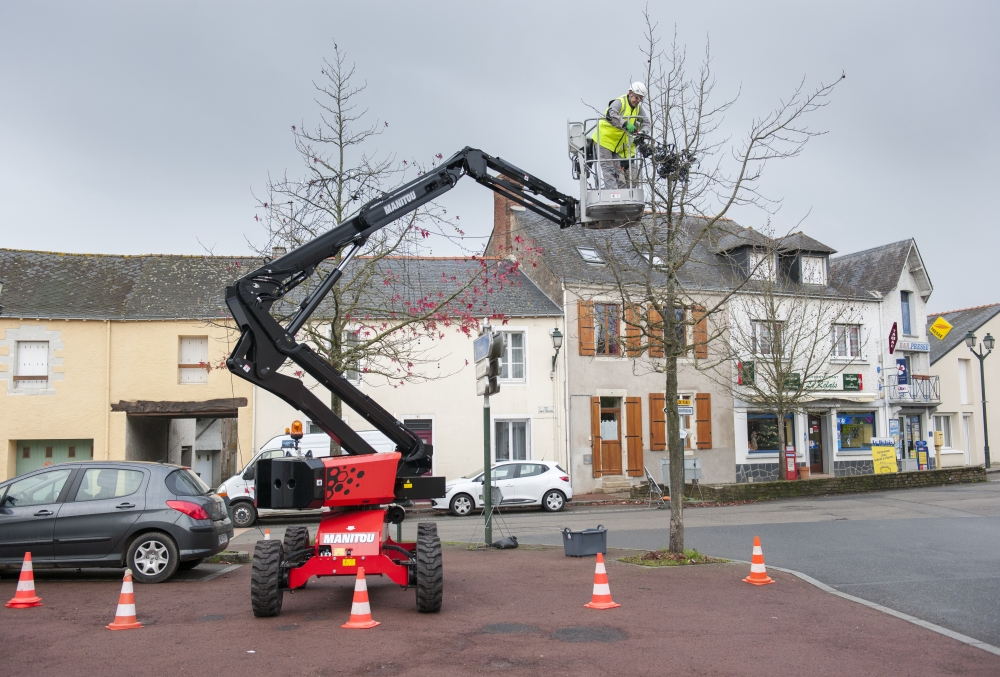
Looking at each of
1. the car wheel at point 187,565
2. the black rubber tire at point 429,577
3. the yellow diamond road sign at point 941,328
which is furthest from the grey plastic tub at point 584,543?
the yellow diamond road sign at point 941,328

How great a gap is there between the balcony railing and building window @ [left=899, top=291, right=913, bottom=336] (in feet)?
5.96

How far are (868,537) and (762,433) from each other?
50.4ft

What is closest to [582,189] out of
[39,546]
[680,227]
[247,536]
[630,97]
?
[630,97]

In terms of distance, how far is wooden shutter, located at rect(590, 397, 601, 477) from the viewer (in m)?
26.1

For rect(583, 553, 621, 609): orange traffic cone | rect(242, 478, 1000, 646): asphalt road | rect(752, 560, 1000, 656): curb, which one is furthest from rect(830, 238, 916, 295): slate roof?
Result: rect(583, 553, 621, 609): orange traffic cone

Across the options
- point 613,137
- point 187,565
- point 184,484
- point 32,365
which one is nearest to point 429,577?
point 184,484

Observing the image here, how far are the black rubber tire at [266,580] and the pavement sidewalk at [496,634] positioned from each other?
0.14m

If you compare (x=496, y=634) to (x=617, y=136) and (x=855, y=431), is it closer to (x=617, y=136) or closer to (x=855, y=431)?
(x=617, y=136)

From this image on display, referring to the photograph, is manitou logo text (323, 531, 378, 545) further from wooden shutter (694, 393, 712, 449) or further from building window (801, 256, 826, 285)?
building window (801, 256, 826, 285)

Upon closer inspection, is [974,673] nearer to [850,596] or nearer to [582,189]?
[850,596]

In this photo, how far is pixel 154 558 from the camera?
33.4 feet

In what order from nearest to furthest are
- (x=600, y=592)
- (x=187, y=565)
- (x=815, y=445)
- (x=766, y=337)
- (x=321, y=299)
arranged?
1. (x=600, y=592)
2. (x=321, y=299)
3. (x=187, y=565)
4. (x=766, y=337)
5. (x=815, y=445)

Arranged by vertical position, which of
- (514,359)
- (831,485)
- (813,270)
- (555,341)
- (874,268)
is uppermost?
(874,268)

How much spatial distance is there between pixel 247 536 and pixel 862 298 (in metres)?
24.2
